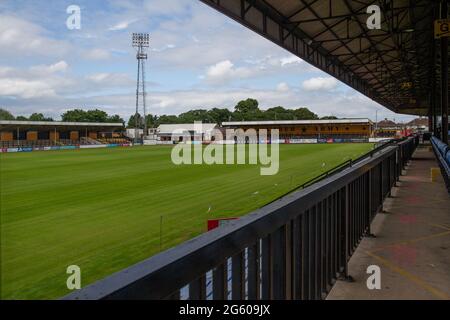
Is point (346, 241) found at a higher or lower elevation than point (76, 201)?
higher

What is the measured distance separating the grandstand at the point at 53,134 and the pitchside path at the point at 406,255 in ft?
161

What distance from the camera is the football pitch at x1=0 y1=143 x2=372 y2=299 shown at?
6836 millimetres

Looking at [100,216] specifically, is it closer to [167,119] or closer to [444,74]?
[444,74]

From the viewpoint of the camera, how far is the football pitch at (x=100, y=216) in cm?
684

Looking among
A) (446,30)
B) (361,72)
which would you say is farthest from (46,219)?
(361,72)

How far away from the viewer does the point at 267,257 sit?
2.29m

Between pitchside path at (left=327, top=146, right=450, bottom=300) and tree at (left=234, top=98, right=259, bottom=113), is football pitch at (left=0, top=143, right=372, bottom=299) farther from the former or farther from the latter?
tree at (left=234, top=98, right=259, bottom=113)

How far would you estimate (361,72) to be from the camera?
1329 inches

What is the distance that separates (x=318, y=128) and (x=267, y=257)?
9299 centimetres

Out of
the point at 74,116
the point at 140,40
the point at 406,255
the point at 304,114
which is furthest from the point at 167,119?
the point at 406,255

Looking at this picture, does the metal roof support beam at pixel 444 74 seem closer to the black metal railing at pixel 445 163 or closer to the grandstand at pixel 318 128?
the black metal railing at pixel 445 163

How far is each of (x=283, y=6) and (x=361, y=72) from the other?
68.5 feet

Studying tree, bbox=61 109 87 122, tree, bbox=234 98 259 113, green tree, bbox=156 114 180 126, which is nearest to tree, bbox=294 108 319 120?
tree, bbox=234 98 259 113
